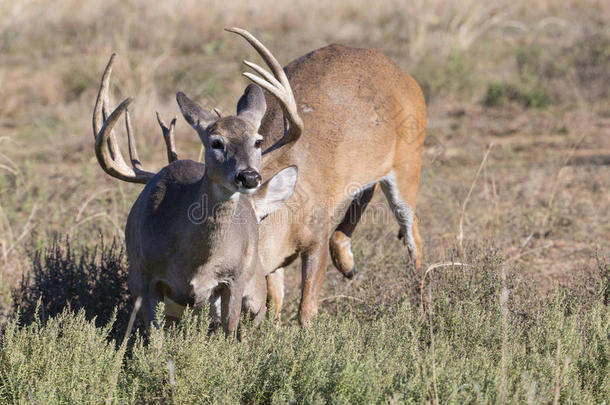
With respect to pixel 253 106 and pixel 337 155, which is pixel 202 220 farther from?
pixel 337 155

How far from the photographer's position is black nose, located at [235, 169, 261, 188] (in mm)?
4496

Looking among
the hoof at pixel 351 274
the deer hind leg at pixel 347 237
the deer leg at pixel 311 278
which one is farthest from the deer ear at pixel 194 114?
the hoof at pixel 351 274

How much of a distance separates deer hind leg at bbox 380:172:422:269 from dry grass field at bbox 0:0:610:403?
19cm

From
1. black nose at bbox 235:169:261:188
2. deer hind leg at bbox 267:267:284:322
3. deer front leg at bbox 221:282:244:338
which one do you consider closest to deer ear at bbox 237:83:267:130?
black nose at bbox 235:169:261:188

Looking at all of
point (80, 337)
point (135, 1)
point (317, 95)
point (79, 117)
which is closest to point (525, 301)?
point (317, 95)

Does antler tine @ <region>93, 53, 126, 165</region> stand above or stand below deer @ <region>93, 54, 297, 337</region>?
above

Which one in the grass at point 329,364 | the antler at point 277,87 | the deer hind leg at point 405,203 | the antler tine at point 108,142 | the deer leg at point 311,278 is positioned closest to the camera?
the grass at point 329,364

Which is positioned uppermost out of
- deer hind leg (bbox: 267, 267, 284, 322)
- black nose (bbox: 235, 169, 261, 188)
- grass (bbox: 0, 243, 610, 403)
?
black nose (bbox: 235, 169, 261, 188)

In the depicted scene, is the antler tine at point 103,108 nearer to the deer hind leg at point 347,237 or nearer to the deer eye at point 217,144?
the deer eye at point 217,144

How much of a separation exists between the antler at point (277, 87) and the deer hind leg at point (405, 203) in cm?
197

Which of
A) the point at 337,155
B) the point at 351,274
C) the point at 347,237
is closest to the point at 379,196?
the point at 347,237

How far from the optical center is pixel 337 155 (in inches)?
259

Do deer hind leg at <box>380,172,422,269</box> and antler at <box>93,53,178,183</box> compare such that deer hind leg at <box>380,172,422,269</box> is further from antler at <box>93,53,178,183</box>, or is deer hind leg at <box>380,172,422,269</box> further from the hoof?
antler at <box>93,53,178,183</box>

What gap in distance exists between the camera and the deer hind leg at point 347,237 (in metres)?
7.06
